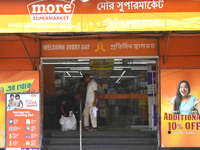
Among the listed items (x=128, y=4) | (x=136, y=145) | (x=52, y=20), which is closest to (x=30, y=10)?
(x=52, y=20)

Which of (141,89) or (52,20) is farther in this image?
(141,89)

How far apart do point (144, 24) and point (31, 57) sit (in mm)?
3462

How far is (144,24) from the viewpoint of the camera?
6891 mm

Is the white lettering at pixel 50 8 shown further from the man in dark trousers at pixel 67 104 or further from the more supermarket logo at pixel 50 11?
the man in dark trousers at pixel 67 104

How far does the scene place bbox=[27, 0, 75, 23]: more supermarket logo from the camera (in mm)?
7004

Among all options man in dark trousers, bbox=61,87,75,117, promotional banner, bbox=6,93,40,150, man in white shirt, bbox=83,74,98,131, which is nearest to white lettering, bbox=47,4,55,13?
promotional banner, bbox=6,93,40,150

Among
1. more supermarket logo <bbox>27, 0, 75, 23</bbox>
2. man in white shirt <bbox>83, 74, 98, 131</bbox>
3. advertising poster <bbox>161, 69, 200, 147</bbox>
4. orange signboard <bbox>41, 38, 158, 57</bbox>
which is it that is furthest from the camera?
man in white shirt <bbox>83, 74, 98, 131</bbox>

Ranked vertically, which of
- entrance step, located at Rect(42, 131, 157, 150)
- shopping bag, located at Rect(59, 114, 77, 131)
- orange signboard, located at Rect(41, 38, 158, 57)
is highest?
orange signboard, located at Rect(41, 38, 158, 57)

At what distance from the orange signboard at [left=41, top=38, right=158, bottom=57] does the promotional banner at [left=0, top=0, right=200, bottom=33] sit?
1.45 m

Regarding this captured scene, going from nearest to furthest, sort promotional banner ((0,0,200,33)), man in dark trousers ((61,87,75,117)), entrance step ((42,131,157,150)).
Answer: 1. promotional banner ((0,0,200,33))
2. entrance step ((42,131,157,150))
3. man in dark trousers ((61,87,75,117))

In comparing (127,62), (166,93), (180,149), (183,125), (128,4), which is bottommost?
(180,149)

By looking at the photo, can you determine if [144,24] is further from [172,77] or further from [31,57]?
[31,57]

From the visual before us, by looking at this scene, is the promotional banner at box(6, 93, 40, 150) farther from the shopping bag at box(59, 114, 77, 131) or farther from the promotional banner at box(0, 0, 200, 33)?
the promotional banner at box(0, 0, 200, 33)

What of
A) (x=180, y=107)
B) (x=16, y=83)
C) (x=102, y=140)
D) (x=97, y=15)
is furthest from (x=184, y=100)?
(x=16, y=83)
